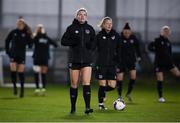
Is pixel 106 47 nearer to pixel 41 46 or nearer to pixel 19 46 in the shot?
pixel 19 46

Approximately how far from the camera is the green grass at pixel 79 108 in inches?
469

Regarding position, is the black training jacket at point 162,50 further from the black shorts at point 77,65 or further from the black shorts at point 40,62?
the black shorts at point 77,65

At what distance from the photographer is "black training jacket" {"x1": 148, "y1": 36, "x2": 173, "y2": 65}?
16250mm

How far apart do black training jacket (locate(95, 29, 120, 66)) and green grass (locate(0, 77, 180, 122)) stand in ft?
3.59

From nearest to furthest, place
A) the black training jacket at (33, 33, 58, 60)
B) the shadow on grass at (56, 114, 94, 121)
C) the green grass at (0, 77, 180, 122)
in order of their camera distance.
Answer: the shadow on grass at (56, 114, 94, 121) → the green grass at (0, 77, 180, 122) → the black training jacket at (33, 33, 58, 60)

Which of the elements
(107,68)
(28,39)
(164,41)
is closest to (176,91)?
(164,41)

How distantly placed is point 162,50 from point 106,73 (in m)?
3.24

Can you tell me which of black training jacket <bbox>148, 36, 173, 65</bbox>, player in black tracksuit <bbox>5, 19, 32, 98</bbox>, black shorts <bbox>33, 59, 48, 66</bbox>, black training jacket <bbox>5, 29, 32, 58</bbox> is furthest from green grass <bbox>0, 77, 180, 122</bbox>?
black training jacket <bbox>5, 29, 32, 58</bbox>

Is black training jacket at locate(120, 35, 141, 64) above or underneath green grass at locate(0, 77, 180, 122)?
above

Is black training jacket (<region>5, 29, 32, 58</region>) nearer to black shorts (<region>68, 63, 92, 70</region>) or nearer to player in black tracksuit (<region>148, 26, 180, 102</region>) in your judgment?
player in black tracksuit (<region>148, 26, 180, 102</region>)

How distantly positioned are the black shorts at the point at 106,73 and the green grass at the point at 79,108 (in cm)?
73

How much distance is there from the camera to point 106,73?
44.3 ft

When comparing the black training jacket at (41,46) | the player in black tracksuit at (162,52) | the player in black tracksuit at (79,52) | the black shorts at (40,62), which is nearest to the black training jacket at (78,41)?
the player in black tracksuit at (79,52)

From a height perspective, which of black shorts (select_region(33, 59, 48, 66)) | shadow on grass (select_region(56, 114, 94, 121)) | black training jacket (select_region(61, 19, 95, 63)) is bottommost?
shadow on grass (select_region(56, 114, 94, 121))
